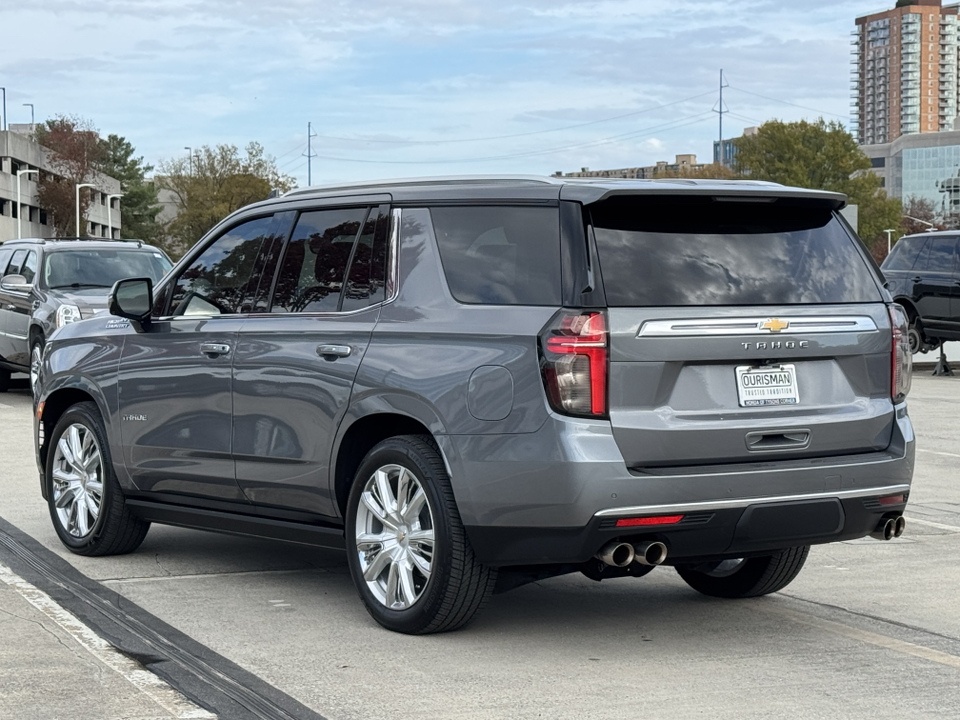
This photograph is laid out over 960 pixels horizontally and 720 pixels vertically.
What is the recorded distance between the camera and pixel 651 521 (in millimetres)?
5457

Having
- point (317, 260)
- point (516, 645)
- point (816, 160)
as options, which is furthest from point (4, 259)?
point (816, 160)

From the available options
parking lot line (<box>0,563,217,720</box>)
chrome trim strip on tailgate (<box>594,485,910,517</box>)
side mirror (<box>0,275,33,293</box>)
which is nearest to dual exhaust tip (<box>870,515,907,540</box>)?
chrome trim strip on tailgate (<box>594,485,910,517</box>)

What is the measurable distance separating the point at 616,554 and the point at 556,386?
25.9 inches

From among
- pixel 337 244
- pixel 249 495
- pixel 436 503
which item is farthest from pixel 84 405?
pixel 436 503

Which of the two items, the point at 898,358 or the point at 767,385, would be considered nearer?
the point at 767,385

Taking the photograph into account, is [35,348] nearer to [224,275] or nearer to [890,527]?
[224,275]

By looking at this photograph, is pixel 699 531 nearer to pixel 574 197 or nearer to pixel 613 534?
pixel 613 534

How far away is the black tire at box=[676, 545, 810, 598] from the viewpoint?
6785 mm

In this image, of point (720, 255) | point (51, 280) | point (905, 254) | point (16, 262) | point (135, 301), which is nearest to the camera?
point (720, 255)

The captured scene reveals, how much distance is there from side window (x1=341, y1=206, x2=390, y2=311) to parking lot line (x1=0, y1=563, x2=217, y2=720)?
1.69 metres

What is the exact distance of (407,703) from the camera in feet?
16.6

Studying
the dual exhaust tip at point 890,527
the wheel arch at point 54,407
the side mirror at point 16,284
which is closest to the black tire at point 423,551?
the dual exhaust tip at point 890,527

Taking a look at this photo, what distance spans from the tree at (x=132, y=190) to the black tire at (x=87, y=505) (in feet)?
452

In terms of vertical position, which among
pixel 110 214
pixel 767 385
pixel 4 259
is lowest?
pixel 767 385
